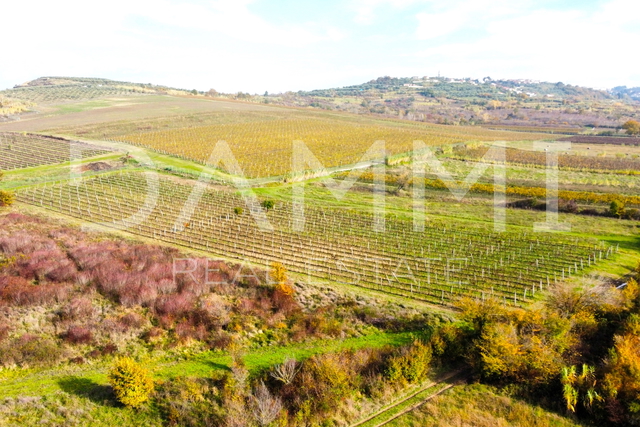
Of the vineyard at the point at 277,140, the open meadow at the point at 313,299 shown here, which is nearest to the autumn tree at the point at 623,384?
the open meadow at the point at 313,299

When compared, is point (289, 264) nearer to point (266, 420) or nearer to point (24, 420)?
point (266, 420)

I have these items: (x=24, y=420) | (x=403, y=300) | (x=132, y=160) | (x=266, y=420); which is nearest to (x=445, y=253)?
(x=403, y=300)

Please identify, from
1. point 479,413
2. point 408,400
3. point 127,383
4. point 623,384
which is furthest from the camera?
point 408,400

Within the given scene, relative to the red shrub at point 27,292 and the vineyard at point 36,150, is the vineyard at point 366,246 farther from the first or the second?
the vineyard at point 36,150

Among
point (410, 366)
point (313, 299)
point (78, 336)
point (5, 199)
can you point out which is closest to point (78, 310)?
point (78, 336)

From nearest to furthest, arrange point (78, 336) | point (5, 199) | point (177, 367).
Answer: point (177, 367) < point (78, 336) < point (5, 199)

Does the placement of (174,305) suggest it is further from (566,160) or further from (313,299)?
(566,160)

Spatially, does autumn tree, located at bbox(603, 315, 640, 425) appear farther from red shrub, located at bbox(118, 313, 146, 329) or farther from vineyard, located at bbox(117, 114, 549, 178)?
vineyard, located at bbox(117, 114, 549, 178)

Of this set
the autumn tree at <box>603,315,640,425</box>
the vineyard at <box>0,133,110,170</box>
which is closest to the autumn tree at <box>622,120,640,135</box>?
the autumn tree at <box>603,315,640,425</box>
